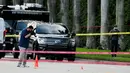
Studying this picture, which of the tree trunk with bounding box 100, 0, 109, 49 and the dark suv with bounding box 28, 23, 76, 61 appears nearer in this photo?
the dark suv with bounding box 28, 23, 76, 61

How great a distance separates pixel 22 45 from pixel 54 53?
406 centimetres

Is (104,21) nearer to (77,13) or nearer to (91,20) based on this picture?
(91,20)

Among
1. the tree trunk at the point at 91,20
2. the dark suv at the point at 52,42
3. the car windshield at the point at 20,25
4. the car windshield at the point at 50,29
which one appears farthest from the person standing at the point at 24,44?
the tree trunk at the point at 91,20

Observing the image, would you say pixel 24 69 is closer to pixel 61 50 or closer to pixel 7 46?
pixel 61 50

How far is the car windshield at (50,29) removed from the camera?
86.2 ft

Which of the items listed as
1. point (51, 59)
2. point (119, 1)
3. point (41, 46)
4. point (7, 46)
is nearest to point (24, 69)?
point (41, 46)

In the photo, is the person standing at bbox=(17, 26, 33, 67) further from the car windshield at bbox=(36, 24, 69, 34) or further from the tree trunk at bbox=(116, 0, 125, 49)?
the tree trunk at bbox=(116, 0, 125, 49)

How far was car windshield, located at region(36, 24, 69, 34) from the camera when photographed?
2627cm

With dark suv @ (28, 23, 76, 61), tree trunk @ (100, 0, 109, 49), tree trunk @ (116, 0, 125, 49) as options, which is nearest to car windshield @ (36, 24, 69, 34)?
dark suv @ (28, 23, 76, 61)

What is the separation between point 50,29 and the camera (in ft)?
87.0

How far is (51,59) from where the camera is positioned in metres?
27.5

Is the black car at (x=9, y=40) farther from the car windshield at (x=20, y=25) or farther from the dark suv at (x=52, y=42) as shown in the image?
the dark suv at (x=52, y=42)

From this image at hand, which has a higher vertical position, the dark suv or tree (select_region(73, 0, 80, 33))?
tree (select_region(73, 0, 80, 33))

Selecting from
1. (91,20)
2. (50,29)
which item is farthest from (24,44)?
(91,20)
